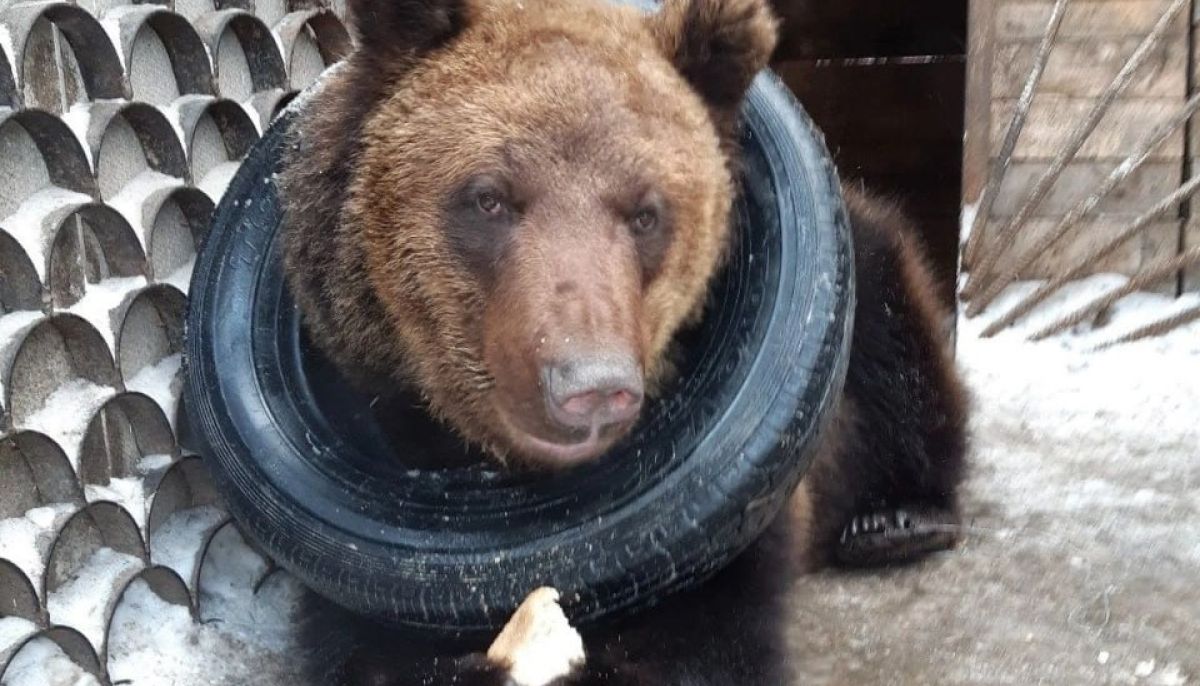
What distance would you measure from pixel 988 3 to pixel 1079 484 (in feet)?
8.56

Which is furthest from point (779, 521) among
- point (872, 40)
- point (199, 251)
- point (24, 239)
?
point (872, 40)

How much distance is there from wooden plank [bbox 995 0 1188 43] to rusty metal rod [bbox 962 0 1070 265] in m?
0.08

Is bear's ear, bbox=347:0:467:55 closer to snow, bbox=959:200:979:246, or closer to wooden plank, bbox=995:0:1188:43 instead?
snow, bbox=959:200:979:246

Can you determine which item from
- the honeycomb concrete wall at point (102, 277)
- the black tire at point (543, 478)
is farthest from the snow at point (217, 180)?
the black tire at point (543, 478)

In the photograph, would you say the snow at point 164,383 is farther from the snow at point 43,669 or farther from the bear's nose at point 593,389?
the bear's nose at point 593,389

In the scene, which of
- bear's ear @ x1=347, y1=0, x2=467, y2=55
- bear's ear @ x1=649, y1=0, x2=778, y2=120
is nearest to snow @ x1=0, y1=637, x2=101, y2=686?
bear's ear @ x1=347, y1=0, x2=467, y2=55

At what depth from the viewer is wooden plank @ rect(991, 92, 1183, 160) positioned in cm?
582

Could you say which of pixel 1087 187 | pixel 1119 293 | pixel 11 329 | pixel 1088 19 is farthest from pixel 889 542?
pixel 1088 19

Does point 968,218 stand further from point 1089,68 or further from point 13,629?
point 13,629

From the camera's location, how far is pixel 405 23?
260cm

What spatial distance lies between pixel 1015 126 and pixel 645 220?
3.38 meters

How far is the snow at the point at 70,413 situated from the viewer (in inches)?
105

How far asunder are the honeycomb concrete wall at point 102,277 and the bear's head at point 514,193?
473 mm

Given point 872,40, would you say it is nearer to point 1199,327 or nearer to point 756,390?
point 1199,327
